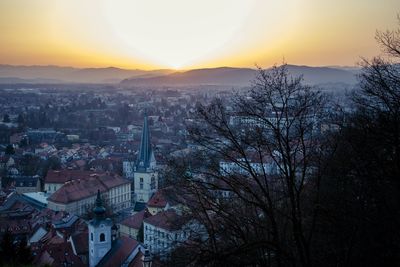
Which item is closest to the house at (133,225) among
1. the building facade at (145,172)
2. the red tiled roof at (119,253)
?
the red tiled roof at (119,253)

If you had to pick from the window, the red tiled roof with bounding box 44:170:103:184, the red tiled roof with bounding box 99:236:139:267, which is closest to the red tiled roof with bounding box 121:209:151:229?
the red tiled roof with bounding box 99:236:139:267

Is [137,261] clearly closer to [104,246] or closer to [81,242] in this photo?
[104,246]

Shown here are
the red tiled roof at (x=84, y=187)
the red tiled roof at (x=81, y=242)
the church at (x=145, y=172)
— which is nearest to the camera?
the red tiled roof at (x=81, y=242)

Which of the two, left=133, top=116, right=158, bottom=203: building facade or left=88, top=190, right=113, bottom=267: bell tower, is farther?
left=133, top=116, right=158, bottom=203: building facade

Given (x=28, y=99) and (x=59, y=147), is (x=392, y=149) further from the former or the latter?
(x=28, y=99)

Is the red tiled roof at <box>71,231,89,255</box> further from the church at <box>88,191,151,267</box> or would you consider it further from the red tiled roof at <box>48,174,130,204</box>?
the red tiled roof at <box>48,174,130,204</box>

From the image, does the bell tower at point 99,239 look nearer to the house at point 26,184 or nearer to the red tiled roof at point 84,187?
the red tiled roof at point 84,187

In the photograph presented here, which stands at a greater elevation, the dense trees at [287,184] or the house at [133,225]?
the dense trees at [287,184]

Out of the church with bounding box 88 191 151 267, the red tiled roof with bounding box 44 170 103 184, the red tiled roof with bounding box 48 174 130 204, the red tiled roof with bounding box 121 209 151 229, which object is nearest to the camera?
the church with bounding box 88 191 151 267

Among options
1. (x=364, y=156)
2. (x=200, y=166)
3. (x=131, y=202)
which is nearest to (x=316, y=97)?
(x=364, y=156)

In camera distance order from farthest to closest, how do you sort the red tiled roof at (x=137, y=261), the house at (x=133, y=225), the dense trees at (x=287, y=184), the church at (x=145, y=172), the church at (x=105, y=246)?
the church at (x=145, y=172), the house at (x=133, y=225), the church at (x=105, y=246), the red tiled roof at (x=137, y=261), the dense trees at (x=287, y=184)
